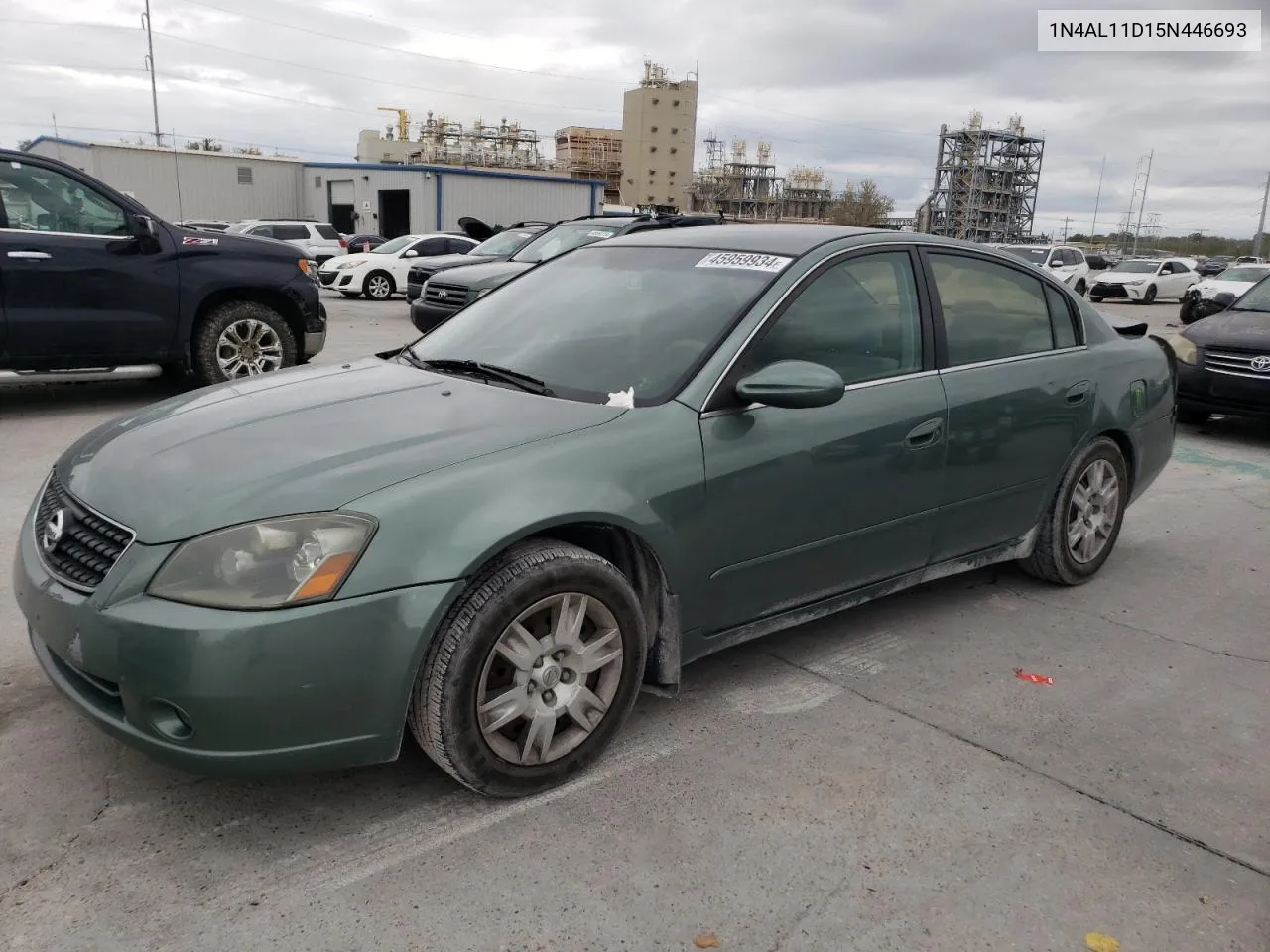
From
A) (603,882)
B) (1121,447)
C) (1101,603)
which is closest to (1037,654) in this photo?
(1101,603)

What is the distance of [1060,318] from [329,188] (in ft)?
159

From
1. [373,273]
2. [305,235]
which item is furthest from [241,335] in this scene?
[305,235]

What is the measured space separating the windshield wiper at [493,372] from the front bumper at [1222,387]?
23.3 ft

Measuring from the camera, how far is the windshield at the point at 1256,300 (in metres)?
8.95

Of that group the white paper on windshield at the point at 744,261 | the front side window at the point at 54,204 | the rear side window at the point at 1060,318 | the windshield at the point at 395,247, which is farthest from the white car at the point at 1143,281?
the white paper on windshield at the point at 744,261

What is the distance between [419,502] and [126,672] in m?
0.78

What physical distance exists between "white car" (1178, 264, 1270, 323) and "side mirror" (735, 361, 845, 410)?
1627 cm

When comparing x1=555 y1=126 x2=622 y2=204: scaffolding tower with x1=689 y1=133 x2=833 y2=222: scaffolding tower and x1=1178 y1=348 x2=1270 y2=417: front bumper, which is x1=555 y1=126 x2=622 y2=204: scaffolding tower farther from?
x1=1178 y1=348 x2=1270 y2=417: front bumper

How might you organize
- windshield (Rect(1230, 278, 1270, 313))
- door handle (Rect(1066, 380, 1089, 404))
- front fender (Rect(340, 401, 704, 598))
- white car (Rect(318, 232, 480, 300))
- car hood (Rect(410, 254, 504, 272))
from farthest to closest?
white car (Rect(318, 232, 480, 300)) → car hood (Rect(410, 254, 504, 272)) → windshield (Rect(1230, 278, 1270, 313)) → door handle (Rect(1066, 380, 1089, 404)) → front fender (Rect(340, 401, 704, 598))

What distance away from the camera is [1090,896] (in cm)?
242

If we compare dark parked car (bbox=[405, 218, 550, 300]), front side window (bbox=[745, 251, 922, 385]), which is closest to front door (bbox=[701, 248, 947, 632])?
front side window (bbox=[745, 251, 922, 385])

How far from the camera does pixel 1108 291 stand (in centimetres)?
2973

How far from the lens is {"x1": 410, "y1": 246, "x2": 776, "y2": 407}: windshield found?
3.18 meters

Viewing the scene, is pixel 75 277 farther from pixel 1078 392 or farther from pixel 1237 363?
pixel 1237 363
